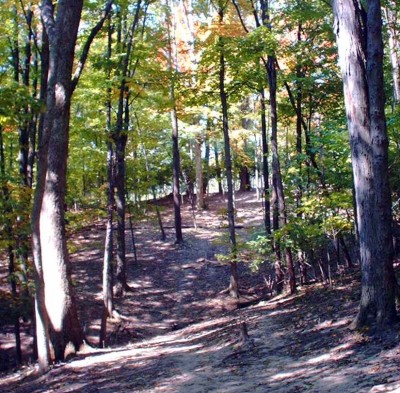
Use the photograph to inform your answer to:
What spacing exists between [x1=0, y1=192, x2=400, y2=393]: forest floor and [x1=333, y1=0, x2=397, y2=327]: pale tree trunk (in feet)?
2.01

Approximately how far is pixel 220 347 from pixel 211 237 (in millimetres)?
16079

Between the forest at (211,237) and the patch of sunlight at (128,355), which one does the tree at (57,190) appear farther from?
the patch of sunlight at (128,355)

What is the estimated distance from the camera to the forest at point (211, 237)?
6711 mm

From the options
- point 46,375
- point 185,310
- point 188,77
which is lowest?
point 185,310

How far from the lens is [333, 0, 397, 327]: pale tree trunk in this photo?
6.60 m

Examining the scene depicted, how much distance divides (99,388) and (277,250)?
8.28 m

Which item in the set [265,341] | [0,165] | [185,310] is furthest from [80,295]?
[265,341]

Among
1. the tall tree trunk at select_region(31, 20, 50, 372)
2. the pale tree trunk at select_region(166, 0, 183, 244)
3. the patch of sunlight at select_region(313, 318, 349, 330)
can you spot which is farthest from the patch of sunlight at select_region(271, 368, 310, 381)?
the pale tree trunk at select_region(166, 0, 183, 244)

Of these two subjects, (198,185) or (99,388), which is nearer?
(99,388)

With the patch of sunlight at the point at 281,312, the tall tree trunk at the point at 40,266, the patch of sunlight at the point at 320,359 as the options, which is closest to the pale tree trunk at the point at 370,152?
the patch of sunlight at the point at 320,359

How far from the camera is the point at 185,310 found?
1766 centimetres

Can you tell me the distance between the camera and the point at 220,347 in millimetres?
9000

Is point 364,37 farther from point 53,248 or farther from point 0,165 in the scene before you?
point 0,165

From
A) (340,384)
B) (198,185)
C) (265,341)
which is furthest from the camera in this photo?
(198,185)
